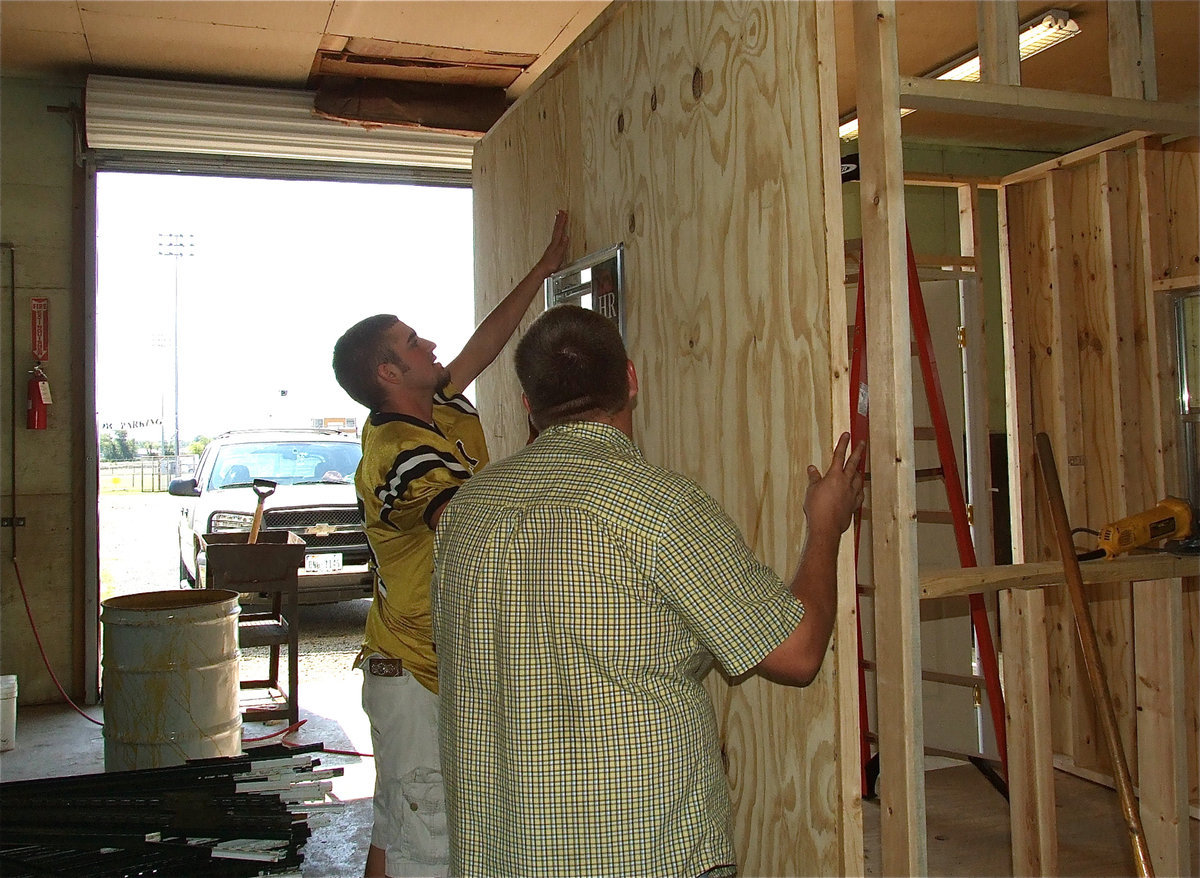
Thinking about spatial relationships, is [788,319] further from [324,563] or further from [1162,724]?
[324,563]

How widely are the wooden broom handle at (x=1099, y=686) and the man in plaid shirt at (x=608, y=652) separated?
3.34 feet

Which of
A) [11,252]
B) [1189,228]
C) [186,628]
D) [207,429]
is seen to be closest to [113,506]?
[207,429]

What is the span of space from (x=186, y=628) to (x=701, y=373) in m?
2.64

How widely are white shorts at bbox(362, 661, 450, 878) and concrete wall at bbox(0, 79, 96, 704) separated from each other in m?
4.07

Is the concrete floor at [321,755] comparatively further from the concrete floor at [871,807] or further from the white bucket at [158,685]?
the white bucket at [158,685]

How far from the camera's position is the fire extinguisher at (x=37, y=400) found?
5676mm

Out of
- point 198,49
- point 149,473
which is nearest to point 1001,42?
point 198,49

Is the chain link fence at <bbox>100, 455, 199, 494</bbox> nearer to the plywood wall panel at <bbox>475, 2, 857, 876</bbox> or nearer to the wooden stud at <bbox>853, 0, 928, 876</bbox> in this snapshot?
the plywood wall panel at <bbox>475, 2, 857, 876</bbox>

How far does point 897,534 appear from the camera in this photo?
191 centimetres

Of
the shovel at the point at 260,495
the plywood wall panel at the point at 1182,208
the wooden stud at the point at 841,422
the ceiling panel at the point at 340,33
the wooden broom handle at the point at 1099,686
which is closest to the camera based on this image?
the wooden stud at the point at 841,422

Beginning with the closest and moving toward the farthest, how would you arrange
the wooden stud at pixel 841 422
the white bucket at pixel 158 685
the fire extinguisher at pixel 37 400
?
the wooden stud at pixel 841 422 < the white bucket at pixel 158 685 < the fire extinguisher at pixel 37 400

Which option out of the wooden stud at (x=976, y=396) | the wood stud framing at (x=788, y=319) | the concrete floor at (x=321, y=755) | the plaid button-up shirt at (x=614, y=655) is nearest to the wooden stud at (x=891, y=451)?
the wood stud framing at (x=788, y=319)

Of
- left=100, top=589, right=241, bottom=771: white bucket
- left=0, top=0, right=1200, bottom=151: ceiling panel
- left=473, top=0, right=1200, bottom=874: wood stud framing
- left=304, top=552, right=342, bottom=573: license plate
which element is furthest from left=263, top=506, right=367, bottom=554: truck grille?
left=473, top=0, right=1200, bottom=874: wood stud framing

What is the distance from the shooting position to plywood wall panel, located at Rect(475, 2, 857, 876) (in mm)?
1890
